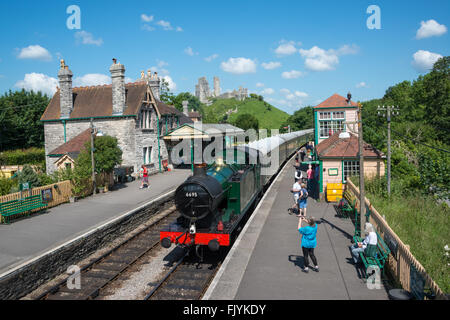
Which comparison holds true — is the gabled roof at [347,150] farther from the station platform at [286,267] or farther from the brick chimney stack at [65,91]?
the brick chimney stack at [65,91]

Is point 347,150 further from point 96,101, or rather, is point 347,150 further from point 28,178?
point 96,101

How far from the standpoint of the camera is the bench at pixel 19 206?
561 inches

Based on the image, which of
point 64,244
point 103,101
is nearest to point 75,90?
point 103,101

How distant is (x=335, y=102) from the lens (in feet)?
73.6

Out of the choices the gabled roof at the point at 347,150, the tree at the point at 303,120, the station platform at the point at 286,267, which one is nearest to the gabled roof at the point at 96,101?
the gabled roof at the point at 347,150

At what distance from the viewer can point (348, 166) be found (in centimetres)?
1744

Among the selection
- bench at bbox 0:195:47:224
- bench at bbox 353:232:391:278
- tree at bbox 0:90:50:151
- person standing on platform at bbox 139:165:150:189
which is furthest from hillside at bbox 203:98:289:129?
bench at bbox 353:232:391:278

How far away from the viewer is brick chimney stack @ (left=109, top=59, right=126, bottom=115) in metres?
25.7

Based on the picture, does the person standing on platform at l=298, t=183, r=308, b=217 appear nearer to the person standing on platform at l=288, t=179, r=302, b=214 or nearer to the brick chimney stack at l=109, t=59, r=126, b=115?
the person standing on platform at l=288, t=179, r=302, b=214

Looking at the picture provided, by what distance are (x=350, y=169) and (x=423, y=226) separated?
22.1ft

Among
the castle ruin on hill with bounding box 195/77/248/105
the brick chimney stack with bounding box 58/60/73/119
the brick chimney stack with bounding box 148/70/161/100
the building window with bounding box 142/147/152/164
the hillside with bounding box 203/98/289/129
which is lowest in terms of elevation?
the building window with bounding box 142/147/152/164

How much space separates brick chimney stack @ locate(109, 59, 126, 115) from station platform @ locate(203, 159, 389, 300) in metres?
16.2
